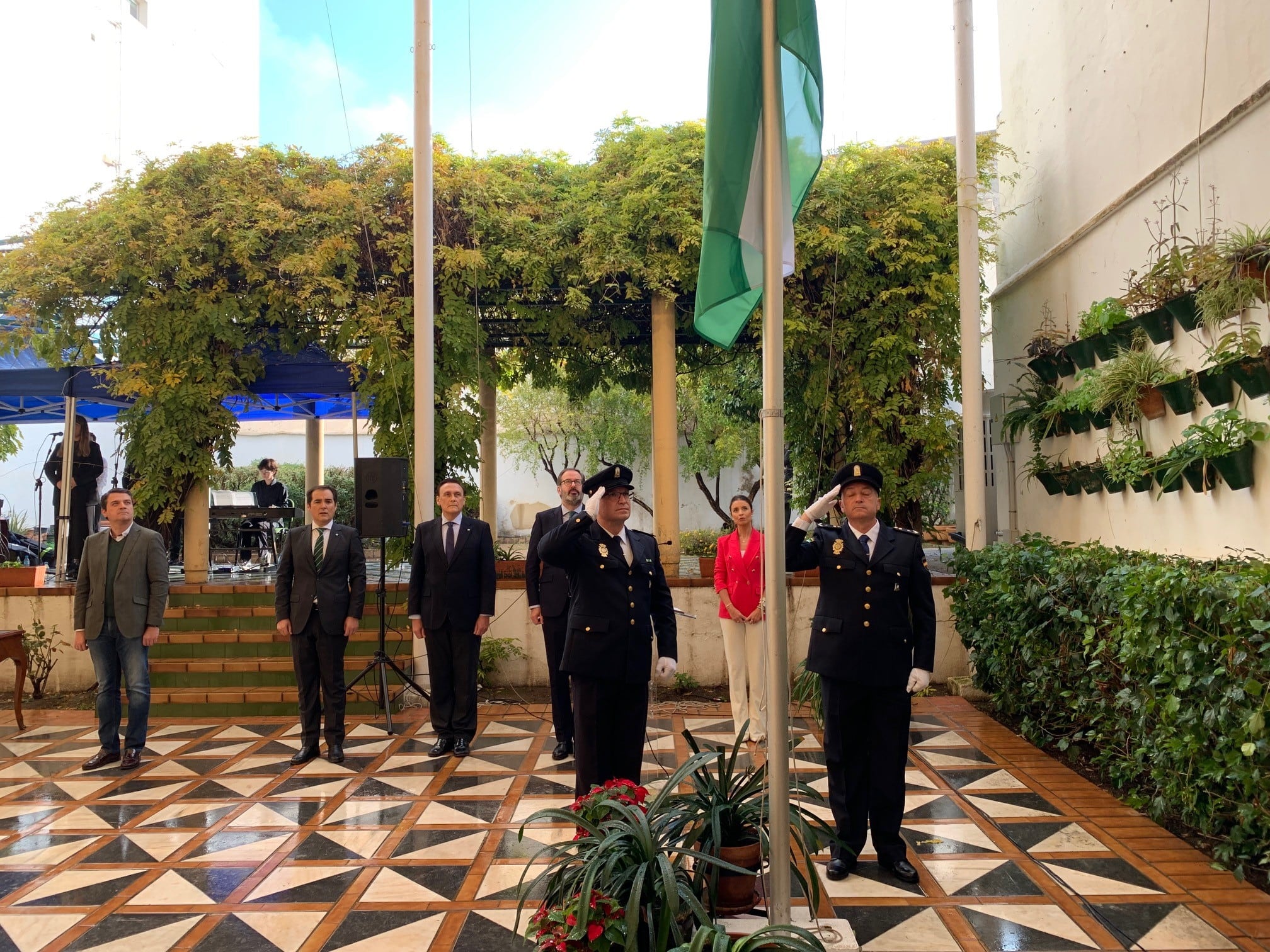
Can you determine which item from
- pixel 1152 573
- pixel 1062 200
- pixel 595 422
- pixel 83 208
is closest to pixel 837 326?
pixel 1062 200

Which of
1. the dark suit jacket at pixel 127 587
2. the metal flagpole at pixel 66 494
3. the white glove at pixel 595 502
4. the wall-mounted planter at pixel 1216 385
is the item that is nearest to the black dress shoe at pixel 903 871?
the white glove at pixel 595 502

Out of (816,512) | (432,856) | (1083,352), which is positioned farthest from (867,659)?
(1083,352)

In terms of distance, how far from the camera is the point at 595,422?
16531mm

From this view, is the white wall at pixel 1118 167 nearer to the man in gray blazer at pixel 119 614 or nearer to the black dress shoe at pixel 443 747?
the black dress shoe at pixel 443 747

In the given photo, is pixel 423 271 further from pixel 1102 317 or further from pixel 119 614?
pixel 1102 317

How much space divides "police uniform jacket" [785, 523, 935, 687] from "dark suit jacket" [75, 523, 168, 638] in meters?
4.35

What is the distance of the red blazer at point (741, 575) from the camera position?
6.20 m

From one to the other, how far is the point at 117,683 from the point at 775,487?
17.3ft

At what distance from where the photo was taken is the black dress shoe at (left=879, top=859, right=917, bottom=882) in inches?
151

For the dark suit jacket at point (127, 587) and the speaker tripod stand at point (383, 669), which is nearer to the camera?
the dark suit jacket at point (127, 587)

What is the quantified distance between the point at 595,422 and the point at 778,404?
45.1 feet

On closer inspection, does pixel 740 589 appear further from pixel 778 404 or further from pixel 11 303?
pixel 11 303

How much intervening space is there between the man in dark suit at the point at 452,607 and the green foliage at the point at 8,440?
12.2 m

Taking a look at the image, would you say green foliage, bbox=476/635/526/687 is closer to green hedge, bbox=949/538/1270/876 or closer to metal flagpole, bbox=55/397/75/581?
green hedge, bbox=949/538/1270/876
